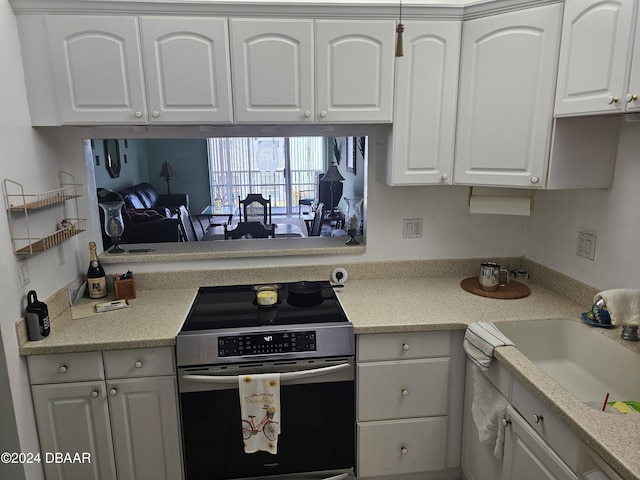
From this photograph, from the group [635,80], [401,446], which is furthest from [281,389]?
[635,80]

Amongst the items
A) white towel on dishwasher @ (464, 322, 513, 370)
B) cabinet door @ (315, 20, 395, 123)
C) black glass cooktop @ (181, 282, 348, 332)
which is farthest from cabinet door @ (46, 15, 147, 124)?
white towel on dishwasher @ (464, 322, 513, 370)

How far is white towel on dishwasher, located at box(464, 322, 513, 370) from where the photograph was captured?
→ 1.66 meters

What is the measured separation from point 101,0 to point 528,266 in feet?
8.03

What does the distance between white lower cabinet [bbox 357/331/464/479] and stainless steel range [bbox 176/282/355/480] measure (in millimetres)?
77

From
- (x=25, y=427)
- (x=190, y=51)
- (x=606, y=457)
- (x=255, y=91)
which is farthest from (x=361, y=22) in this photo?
(x=25, y=427)

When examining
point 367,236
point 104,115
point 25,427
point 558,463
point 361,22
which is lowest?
point 25,427

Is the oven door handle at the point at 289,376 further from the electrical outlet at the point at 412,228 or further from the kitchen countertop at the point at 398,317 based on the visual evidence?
the electrical outlet at the point at 412,228

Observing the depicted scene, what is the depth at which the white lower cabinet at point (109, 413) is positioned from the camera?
176cm

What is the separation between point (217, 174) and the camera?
8453mm

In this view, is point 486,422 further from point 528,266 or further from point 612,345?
point 528,266

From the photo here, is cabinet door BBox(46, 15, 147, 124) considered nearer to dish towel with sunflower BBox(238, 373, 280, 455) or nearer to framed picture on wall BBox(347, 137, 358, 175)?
dish towel with sunflower BBox(238, 373, 280, 455)

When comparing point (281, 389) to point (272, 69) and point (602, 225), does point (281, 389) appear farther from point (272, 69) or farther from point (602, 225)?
point (602, 225)

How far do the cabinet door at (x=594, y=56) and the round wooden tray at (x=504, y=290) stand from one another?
88 centimetres

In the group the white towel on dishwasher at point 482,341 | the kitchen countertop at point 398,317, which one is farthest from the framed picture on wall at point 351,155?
the white towel on dishwasher at point 482,341
